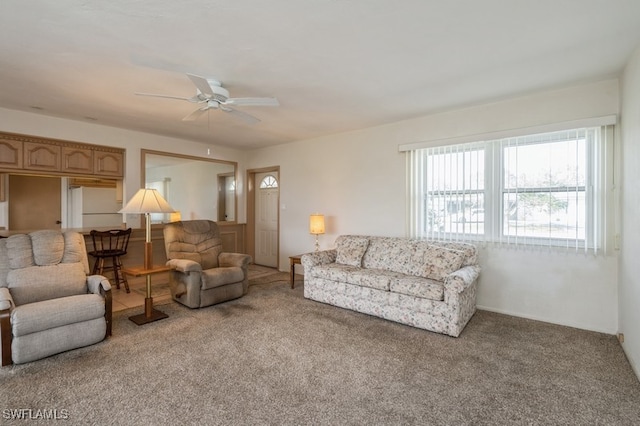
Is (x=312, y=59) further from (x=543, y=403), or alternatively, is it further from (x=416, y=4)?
(x=543, y=403)

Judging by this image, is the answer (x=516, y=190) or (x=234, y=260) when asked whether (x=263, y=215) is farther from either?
(x=516, y=190)

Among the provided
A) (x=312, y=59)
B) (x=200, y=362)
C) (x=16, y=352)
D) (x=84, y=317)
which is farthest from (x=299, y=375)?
(x=312, y=59)

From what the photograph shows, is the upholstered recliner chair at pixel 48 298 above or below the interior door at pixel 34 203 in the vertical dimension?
below

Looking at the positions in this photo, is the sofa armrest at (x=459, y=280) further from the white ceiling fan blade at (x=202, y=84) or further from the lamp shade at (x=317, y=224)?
the white ceiling fan blade at (x=202, y=84)

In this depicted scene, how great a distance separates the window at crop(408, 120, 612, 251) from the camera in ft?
10.3

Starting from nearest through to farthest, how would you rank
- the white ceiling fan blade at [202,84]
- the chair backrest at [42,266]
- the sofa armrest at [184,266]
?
the white ceiling fan blade at [202,84] < the chair backrest at [42,266] < the sofa armrest at [184,266]

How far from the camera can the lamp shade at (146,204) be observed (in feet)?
10.8

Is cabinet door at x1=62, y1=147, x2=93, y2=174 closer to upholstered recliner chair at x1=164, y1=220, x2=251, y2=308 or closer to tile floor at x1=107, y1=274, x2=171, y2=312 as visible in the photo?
upholstered recliner chair at x1=164, y1=220, x2=251, y2=308

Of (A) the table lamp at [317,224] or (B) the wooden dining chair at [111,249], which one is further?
(A) the table lamp at [317,224]

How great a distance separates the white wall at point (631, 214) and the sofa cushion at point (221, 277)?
4012 millimetres

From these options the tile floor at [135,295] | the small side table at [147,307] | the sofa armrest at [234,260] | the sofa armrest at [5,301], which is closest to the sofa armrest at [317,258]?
the sofa armrest at [234,260]

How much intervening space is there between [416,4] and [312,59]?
981 mm

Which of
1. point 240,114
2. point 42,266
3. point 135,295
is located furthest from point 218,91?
point 135,295

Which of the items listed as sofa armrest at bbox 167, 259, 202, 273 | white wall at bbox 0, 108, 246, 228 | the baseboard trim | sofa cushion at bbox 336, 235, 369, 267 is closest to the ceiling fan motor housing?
sofa armrest at bbox 167, 259, 202, 273
